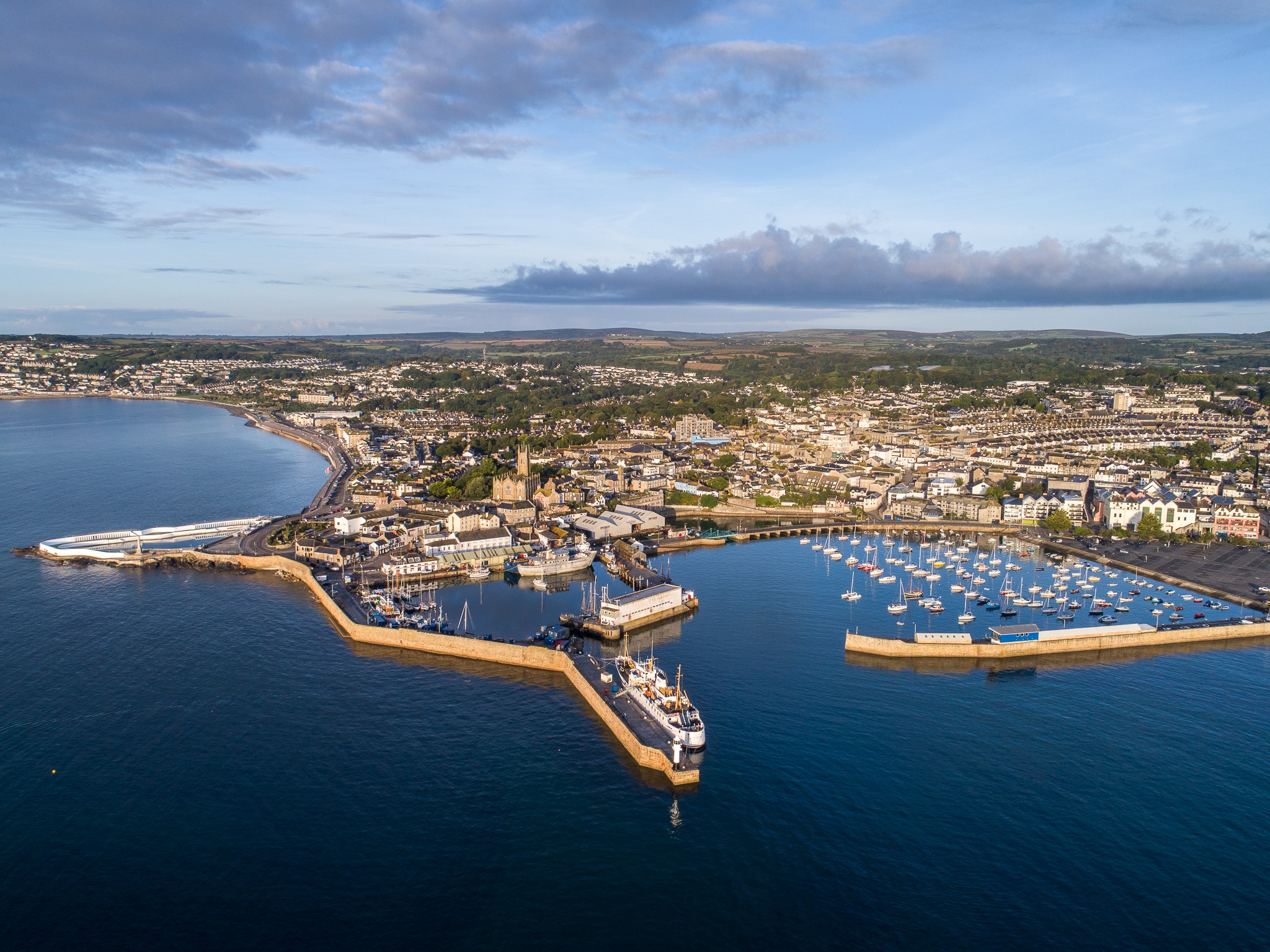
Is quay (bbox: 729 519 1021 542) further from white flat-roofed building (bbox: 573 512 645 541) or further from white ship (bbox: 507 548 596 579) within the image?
white ship (bbox: 507 548 596 579)

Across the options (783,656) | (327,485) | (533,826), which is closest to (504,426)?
(327,485)

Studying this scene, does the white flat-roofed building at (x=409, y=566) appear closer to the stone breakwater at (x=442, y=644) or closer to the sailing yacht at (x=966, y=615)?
the stone breakwater at (x=442, y=644)

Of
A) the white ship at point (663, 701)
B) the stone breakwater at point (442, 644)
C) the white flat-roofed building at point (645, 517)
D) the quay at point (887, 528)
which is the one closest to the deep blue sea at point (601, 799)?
the stone breakwater at point (442, 644)

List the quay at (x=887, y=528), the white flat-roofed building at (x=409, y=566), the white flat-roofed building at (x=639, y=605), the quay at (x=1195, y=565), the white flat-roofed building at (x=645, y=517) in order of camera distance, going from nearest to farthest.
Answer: the white flat-roofed building at (x=639, y=605) → the quay at (x=1195, y=565) → the white flat-roofed building at (x=409, y=566) → the white flat-roofed building at (x=645, y=517) → the quay at (x=887, y=528)

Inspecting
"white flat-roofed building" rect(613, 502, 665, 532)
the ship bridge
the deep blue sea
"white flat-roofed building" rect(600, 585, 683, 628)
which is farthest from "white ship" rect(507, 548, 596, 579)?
the ship bridge

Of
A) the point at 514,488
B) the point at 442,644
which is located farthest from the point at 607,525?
the point at 442,644

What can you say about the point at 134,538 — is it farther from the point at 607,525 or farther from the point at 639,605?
the point at 639,605
